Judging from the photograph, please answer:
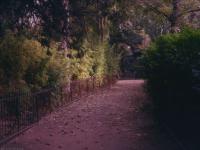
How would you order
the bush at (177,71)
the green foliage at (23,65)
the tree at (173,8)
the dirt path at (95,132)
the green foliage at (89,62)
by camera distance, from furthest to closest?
the tree at (173,8) < the green foliage at (89,62) < the green foliage at (23,65) < the bush at (177,71) < the dirt path at (95,132)

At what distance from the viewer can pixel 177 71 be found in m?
10.9

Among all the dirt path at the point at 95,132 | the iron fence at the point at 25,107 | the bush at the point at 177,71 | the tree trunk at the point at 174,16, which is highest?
the tree trunk at the point at 174,16

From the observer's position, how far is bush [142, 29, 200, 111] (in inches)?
408

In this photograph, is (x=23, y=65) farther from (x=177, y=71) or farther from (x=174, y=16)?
(x=174, y=16)

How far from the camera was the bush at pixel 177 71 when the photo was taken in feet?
34.0

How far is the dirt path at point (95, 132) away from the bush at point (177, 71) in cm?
89

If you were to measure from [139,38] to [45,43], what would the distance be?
36.3 m

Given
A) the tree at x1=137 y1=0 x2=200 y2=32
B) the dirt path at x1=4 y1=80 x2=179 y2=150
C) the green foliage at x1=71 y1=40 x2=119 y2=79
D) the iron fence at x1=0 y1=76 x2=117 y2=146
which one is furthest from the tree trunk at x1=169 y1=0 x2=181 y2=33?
the dirt path at x1=4 y1=80 x2=179 y2=150

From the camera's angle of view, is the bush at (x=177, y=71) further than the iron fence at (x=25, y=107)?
No

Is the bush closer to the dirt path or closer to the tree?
the dirt path

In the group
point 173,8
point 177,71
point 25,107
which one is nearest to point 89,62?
point 173,8

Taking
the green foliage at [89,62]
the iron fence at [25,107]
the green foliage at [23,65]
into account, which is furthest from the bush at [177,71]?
the green foliage at [89,62]

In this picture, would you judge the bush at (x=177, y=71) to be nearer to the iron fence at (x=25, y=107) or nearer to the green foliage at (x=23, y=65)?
the iron fence at (x=25, y=107)

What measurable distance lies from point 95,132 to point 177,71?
2755 millimetres
